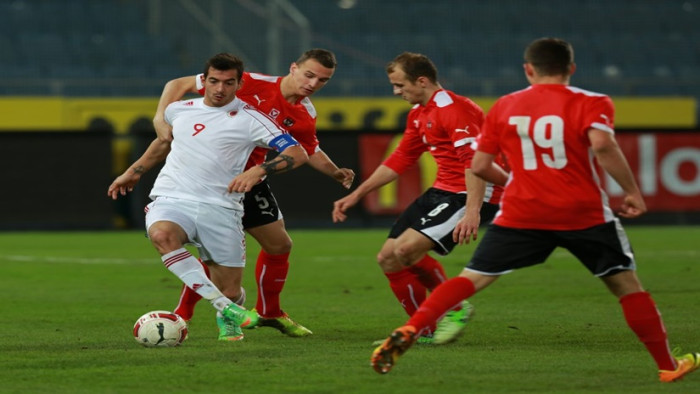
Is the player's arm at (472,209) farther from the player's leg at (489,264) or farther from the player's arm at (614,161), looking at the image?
the player's arm at (614,161)

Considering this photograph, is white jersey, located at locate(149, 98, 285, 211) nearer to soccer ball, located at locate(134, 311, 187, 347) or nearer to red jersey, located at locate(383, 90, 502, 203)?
soccer ball, located at locate(134, 311, 187, 347)

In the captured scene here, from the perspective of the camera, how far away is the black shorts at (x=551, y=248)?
594cm

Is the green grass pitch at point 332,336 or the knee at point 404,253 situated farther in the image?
the knee at point 404,253

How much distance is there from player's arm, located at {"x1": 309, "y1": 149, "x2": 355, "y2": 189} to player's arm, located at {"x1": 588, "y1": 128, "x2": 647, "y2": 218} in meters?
2.56

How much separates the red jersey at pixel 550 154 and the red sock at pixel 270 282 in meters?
2.59

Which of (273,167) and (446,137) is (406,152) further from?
(273,167)

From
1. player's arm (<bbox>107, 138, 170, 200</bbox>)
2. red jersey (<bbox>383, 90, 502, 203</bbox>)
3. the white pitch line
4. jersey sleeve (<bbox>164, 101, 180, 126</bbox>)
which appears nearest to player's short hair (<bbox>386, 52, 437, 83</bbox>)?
red jersey (<bbox>383, 90, 502, 203</bbox>)

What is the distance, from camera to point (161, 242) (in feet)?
24.2

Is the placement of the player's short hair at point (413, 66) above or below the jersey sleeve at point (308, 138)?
above

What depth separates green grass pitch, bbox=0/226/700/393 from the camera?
5.98m

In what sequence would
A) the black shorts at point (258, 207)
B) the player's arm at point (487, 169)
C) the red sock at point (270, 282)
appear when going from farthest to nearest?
the red sock at point (270, 282)
the black shorts at point (258, 207)
the player's arm at point (487, 169)

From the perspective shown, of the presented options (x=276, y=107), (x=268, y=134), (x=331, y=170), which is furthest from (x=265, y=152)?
(x=268, y=134)

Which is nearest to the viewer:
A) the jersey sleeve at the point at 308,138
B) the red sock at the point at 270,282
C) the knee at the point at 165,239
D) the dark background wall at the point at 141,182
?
the knee at the point at 165,239

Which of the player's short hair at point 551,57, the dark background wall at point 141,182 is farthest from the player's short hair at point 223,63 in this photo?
the dark background wall at point 141,182
